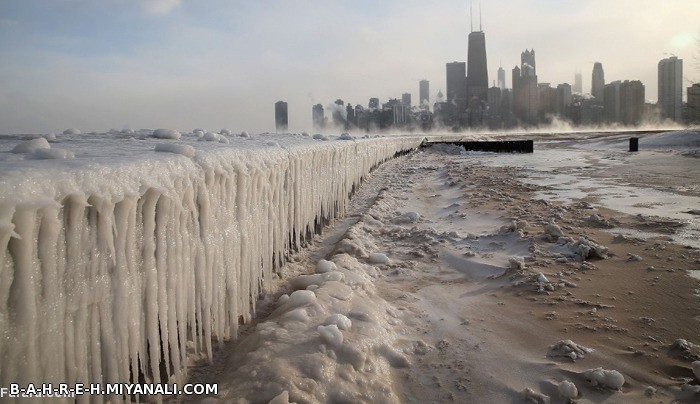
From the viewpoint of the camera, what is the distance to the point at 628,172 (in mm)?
12078

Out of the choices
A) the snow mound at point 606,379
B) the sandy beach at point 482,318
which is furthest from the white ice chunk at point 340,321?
the snow mound at point 606,379

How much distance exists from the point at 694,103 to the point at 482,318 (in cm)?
4814

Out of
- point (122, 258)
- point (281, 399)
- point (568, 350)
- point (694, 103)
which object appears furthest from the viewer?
point (694, 103)

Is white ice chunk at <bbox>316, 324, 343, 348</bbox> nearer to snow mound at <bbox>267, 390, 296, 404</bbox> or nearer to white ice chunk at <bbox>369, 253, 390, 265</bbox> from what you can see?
snow mound at <bbox>267, 390, 296, 404</bbox>

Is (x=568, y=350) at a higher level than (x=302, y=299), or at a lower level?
lower

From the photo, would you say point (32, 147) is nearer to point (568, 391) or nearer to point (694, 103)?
point (568, 391)

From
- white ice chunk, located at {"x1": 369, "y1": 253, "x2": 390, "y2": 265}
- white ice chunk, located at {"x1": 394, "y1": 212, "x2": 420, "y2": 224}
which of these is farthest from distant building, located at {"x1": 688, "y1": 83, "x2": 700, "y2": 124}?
white ice chunk, located at {"x1": 369, "y1": 253, "x2": 390, "y2": 265}

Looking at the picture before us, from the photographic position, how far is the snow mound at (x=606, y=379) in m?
2.29

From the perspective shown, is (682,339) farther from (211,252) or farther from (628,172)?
→ (628,172)

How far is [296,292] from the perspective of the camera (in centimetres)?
318

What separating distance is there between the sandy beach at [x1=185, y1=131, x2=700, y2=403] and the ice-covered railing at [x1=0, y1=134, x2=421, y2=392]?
15.8 inches

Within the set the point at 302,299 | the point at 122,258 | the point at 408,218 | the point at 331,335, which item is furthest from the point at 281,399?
the point at 408,218

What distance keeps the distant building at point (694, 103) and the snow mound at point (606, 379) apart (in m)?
44.7

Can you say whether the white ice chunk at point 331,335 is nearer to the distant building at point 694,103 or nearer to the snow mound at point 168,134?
the snow mound at point 168,134
